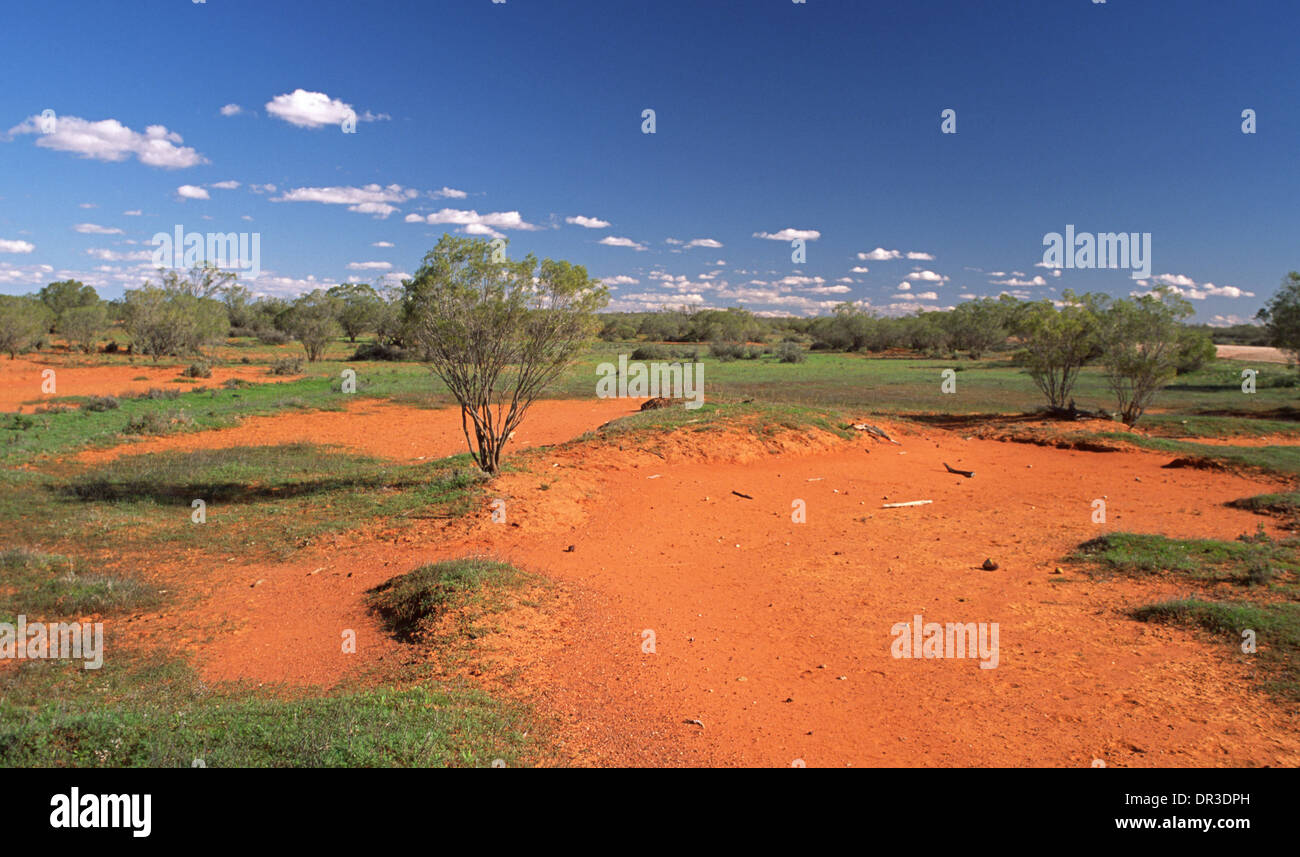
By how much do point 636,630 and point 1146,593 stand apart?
230 inches

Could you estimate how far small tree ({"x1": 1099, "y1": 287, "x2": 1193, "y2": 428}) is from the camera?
20922 millimetres

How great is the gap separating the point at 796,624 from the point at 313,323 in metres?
45.7

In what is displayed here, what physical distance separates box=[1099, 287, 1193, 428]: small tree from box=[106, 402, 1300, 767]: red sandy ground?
927 cm

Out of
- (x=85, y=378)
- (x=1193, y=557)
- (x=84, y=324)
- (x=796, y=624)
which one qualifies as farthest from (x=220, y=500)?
(x=84, y=324)

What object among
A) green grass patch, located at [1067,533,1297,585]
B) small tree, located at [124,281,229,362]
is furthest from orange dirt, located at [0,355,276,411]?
green grass patch, located at [1067,533,1297,585]

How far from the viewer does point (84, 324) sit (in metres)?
42.6

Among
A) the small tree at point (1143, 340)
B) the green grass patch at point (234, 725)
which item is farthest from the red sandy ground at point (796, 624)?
the small tree at point (1143, 340)

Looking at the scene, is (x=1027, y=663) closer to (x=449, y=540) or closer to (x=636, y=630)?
(x=636, y=630)

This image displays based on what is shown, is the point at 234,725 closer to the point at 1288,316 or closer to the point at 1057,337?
the point at 1057,337

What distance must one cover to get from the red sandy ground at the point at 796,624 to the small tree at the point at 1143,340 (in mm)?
9265

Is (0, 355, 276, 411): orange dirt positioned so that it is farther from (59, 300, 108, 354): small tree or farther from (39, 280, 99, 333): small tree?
(39, 280, 99, 333): small tree

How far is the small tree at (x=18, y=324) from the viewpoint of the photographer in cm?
3650
